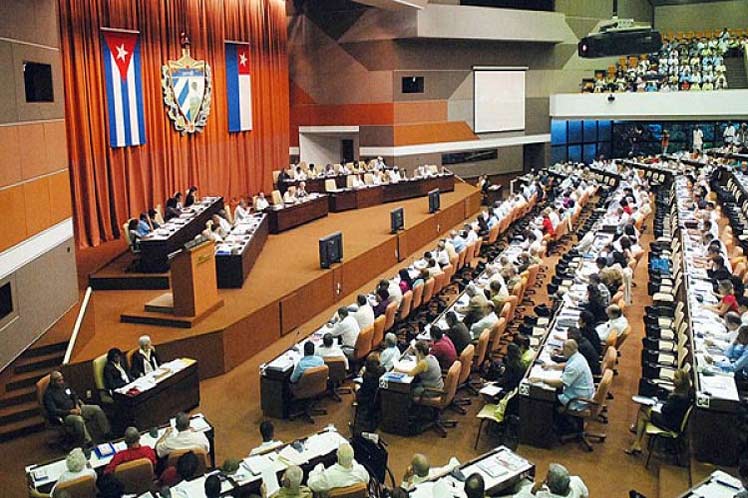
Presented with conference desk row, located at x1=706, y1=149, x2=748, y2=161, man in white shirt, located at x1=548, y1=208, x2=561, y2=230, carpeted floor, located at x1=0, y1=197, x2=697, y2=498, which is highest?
conference desk row, located at x1=706, y1=149, x2=748, y2=161

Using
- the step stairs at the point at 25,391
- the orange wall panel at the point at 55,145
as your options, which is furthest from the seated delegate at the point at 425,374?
the orange wall panel at the point at 55,145

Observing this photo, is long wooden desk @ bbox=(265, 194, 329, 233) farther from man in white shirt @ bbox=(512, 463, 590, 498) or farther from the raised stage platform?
man in white shirt @ bbox=(512, 463, 590, 498)

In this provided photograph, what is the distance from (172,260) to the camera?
10.6 m

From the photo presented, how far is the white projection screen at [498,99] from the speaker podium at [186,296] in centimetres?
1926

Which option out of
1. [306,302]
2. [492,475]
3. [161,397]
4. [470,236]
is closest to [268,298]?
[306,302]

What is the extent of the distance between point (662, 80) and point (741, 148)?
13.4ft

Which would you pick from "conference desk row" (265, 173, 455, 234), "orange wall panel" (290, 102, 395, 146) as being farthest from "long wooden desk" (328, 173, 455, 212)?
"orange wall panel" (290, 102, 395, 146)

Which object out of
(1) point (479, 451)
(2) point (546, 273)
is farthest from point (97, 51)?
(1) point (479, 451)

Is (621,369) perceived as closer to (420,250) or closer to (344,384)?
(344,384)

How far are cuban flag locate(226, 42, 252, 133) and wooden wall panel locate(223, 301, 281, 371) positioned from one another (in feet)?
36.2

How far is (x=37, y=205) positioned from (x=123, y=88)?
7.25 metres

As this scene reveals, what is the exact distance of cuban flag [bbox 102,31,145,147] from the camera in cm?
1648

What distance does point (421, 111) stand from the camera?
26922 millimetres

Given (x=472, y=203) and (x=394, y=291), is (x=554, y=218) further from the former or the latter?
(x=394, y=291)
